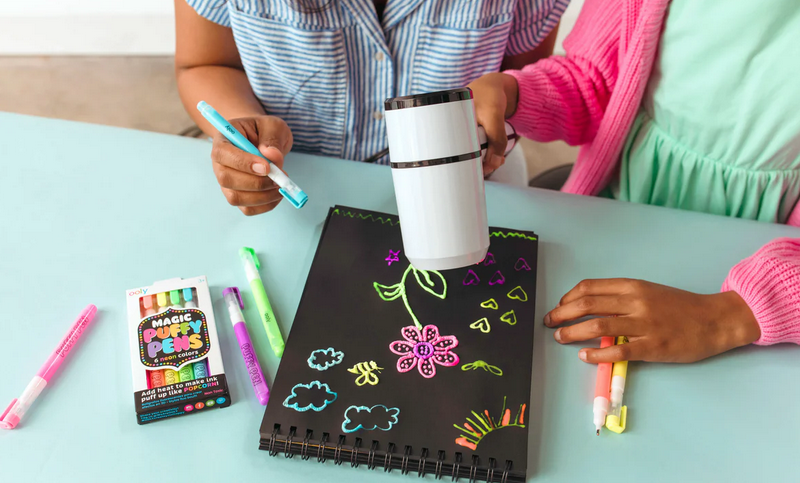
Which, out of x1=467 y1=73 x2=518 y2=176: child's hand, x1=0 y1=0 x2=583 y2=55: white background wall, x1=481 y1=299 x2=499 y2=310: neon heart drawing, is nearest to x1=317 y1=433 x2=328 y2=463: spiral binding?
x1=481 y1=299 x2=499 y2=310: neon heart drawing

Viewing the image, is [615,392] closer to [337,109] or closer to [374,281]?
[374,281]

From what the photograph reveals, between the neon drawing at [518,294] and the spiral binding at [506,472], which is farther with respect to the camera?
the neon drawing at [518,294]

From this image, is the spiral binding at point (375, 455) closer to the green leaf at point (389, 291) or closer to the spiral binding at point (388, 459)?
the spiral binding at point (388, 459)

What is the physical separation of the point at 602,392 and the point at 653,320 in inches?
3.7

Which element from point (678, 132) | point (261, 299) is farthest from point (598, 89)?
point (261, 299)

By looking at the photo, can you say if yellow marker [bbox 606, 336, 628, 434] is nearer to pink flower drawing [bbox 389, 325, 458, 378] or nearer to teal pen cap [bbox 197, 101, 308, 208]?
pink flower drawing [bbox 389, 325, 458, 378]

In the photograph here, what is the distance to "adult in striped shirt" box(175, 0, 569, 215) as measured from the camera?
68cm

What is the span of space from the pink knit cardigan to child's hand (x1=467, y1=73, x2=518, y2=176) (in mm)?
68

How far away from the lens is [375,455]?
18.4 inches

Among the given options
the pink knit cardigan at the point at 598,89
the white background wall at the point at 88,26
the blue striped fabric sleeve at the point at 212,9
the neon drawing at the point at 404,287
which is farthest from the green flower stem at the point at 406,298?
the white background wall at the point at 88,26

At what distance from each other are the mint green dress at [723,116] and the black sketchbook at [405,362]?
282 mm

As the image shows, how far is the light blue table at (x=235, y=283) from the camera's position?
474 millimetres

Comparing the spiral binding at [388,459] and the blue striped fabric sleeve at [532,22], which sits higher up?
the blue striped fabric sleeve at [532,22]

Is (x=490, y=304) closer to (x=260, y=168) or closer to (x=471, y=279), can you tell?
(x=471, y=279)
